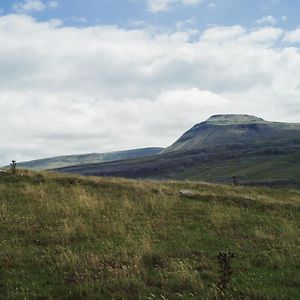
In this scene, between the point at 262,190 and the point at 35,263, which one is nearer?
the point at 35,263

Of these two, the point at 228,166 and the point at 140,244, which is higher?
the point at 140,244

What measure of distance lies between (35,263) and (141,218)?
6636 millimetres

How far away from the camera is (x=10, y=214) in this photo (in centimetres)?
1719

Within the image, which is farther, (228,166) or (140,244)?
(228,166)

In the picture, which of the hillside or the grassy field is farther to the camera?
the hillside

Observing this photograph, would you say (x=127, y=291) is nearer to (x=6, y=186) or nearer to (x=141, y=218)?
(x=141, y=218)

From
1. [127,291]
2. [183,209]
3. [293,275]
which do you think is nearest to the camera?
[127,291]

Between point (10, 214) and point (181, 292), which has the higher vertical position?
point (10, 214)

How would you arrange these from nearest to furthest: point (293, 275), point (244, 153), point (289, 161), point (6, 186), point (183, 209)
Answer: point (293, 275) → point (183, 209) → point (6, 186) → point (289, 161) → point (244, 153)

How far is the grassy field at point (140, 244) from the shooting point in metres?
9.71

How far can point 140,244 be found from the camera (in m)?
13.5

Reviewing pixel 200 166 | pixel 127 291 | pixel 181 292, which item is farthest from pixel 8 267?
pixel 200 166

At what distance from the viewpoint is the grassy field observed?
9.71 meters

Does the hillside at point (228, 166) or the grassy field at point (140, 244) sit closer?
the grassy field at point (140, 244)
